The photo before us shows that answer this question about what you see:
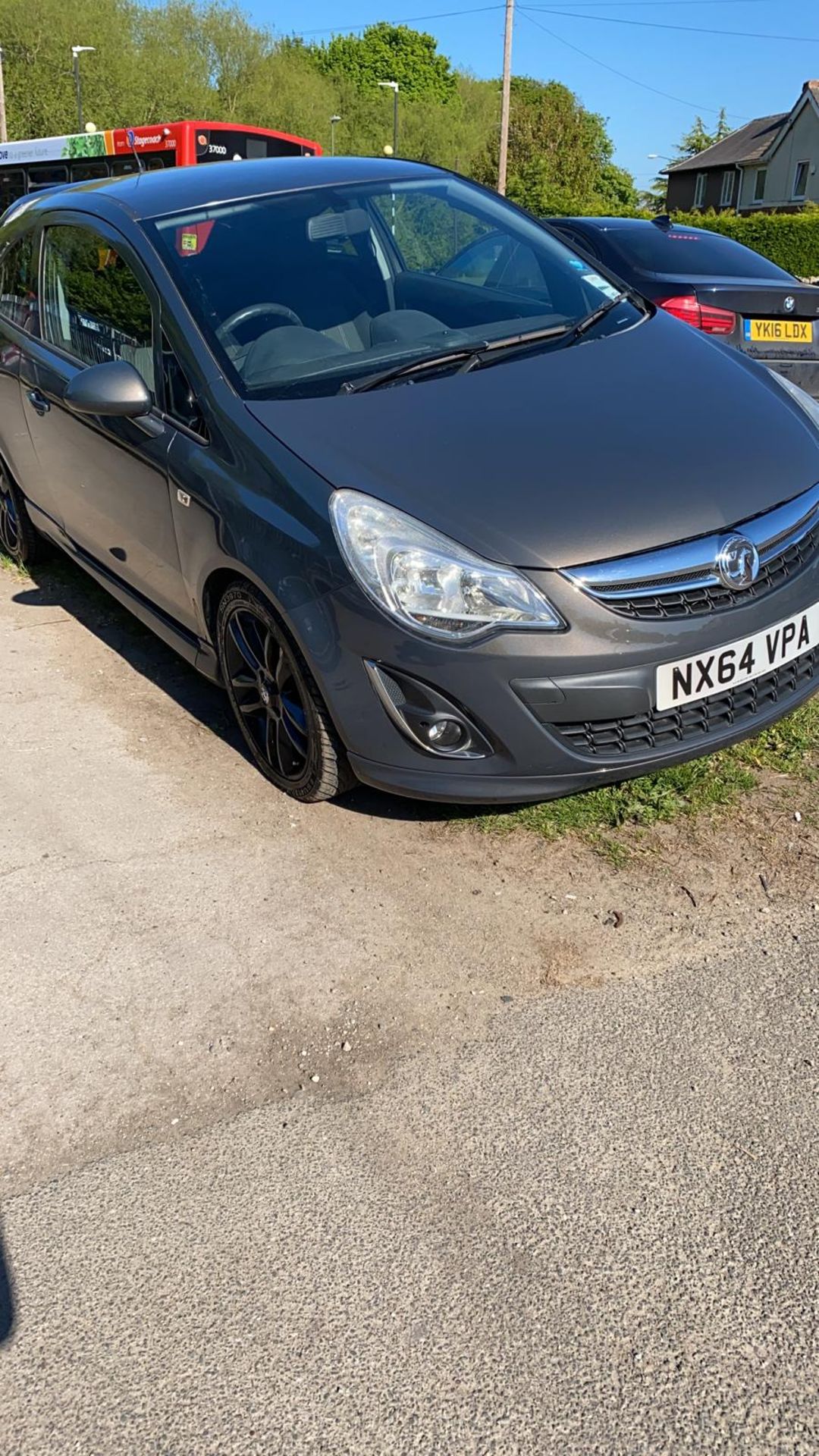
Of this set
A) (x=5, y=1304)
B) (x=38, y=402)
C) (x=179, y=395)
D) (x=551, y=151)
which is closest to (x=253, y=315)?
(x=179, y=395)

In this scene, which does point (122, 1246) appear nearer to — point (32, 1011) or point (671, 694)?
point (32, 1011)

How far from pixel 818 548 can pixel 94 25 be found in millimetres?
54339

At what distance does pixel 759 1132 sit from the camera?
7.19 feet

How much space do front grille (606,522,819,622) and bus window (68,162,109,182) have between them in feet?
56.9

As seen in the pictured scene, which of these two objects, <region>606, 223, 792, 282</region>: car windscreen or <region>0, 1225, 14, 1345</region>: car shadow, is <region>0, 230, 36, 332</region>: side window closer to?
<region>606, 223, 792, 282</region>: car windscreen

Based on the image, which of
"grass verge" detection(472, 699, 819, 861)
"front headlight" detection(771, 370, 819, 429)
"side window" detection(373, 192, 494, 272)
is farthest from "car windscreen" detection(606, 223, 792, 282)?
"grass verge" detection(472, 699, 819, 861)

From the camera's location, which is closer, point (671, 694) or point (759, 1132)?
point (759, 1132)

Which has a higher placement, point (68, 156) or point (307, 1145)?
point (68, 156)

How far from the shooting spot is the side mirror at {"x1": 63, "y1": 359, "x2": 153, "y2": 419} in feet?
11.0

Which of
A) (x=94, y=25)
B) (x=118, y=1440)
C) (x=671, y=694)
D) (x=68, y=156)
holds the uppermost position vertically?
(x=94, y=25)

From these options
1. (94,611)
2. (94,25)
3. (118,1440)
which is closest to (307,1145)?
(118,1440)

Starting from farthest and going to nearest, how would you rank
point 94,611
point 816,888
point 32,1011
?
1. point 94,611
2. point 816,888
3. point 32,1011

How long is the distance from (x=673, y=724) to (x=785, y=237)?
121 feet

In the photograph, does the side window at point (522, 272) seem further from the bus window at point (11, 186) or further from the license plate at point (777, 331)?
the bus window at point (11, 186)
